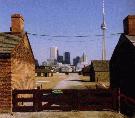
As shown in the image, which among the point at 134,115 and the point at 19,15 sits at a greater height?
the point at 19,15

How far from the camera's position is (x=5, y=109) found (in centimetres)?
1731

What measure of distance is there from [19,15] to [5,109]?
7970 mm

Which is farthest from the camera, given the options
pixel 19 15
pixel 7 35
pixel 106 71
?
pixel 106 71

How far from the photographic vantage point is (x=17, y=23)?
848 inches

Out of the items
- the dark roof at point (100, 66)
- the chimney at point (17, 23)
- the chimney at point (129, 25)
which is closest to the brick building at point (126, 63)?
the chimney at point (129, 25)

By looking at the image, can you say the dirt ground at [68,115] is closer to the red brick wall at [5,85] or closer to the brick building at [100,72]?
the red brick wall at [5,85]

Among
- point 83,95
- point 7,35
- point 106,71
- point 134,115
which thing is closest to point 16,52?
point 7,35

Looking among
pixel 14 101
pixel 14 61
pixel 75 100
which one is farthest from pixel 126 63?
pixel 14 101

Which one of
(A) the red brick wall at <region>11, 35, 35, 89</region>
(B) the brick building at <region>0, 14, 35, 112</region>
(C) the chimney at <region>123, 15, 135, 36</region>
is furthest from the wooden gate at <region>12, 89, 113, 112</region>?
(C) the chimney at <region>123, 15, 135, 36</region>

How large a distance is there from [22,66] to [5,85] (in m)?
3.93

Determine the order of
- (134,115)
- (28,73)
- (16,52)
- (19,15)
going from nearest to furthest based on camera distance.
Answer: (134,115) → (16,52) → (19,15) → (28,73)

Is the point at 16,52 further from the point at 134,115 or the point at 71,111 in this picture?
the point at 134,115

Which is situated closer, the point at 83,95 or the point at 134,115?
the point at 134,115

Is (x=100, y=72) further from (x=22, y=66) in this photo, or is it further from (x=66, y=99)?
(x=66, y=99)
